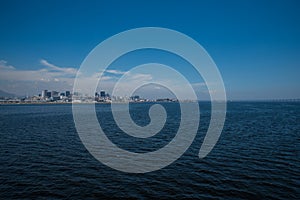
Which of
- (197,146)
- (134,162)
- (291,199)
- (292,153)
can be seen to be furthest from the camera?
(197,146)

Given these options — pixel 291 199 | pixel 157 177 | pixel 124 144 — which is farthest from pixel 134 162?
pixel 291 199

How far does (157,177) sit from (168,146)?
12.6 meters

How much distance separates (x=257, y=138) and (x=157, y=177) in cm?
2579

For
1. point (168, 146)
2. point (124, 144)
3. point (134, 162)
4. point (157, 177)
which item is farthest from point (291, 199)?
point (124, 144)

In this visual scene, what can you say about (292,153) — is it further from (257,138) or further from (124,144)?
(124,144)

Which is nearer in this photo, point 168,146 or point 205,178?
point 205,178

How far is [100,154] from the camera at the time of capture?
27625 millimetres

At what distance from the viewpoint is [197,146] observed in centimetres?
3173

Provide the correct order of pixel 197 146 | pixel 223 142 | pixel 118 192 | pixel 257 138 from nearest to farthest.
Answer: pixel 118 192
pixel 197 146
pixel 223 142
pixel 257 138

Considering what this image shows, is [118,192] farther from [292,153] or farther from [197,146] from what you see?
[292,153]

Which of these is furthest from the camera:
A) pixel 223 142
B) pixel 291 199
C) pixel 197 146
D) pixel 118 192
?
pixel 223 142

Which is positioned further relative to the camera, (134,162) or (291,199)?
(134,162)

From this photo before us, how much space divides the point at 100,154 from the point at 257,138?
28.3 metres

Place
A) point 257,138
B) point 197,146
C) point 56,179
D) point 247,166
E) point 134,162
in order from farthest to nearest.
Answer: point 257,138, point 197,146, point 134,162, point 247,166, point 56,179
